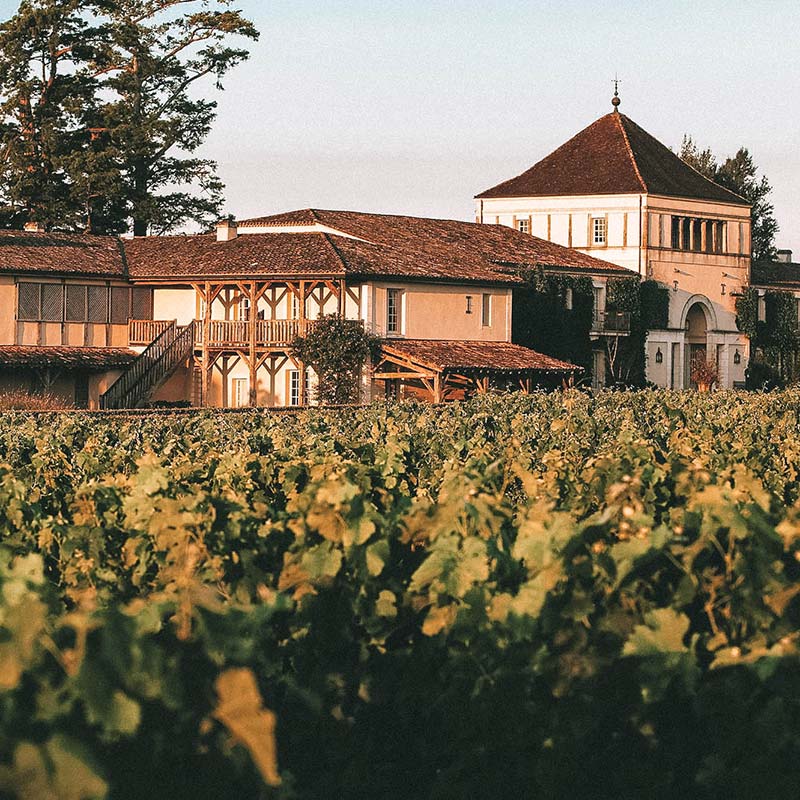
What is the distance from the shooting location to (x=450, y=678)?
711 centimetres

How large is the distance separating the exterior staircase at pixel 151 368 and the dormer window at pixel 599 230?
75.7ft

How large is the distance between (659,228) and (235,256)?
75.1ft

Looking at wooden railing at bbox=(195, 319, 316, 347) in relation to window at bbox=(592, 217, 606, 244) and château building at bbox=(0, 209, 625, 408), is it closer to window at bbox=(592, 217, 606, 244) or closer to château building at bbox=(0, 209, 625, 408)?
château building at bbox=(0, 209, 625, 408)

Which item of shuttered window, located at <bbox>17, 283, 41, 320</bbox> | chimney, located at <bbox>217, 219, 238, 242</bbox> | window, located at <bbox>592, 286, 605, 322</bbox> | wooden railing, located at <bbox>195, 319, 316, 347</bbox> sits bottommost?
wooden railing, located at <bbox>195, 319, 316, 347</bbox>

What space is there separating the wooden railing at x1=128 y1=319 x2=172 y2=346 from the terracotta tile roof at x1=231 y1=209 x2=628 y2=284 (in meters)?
5.37

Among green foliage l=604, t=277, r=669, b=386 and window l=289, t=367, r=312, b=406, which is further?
green foliage l=604, t=277, r=669, b=386

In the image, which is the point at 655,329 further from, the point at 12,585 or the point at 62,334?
the point at 12,585

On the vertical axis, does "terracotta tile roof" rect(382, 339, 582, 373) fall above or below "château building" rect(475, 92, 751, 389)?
below

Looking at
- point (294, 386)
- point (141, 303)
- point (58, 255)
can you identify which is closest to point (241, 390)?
point (294, 386)

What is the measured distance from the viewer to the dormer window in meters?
67.2

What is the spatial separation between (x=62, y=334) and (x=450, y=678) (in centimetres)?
4336

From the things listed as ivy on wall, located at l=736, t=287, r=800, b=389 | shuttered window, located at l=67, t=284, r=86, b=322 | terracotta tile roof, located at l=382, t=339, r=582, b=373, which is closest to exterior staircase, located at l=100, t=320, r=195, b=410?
shuttered window, located at l=67, t=284, r=86, b=322

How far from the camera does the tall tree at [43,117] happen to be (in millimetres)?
62062

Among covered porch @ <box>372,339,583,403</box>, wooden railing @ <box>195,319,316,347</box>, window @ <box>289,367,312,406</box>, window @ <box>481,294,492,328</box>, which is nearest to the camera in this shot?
covered porch @ <box>372,339,583,403</box>
